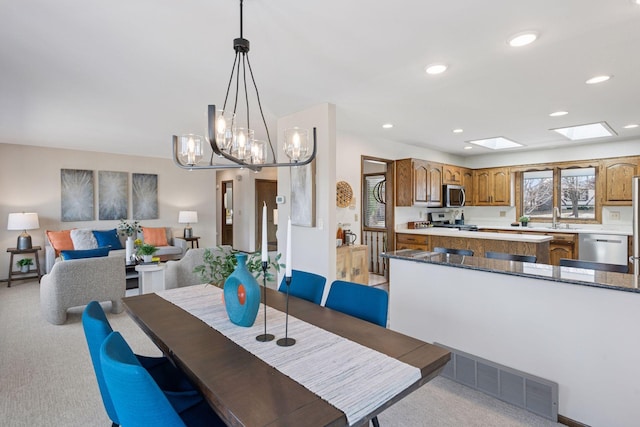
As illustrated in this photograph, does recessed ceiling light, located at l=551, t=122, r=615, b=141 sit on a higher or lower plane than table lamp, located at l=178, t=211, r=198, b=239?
higher

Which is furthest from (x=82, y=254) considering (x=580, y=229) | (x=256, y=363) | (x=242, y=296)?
(x=580, y=229)

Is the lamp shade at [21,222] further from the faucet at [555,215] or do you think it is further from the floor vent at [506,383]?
the faucet at [555,215]

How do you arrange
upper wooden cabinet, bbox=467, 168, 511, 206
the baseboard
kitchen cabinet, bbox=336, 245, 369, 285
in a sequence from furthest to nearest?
upper wooden cabinet, bbox=467, 168, 511, 206
kitchen cabinet, bbox=336, 245, 369, 285
the baseboard

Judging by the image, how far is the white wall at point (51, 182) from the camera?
5.71 meters

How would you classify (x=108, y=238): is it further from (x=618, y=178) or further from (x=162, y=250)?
(x=618, y=178)

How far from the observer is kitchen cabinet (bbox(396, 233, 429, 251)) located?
5.29m

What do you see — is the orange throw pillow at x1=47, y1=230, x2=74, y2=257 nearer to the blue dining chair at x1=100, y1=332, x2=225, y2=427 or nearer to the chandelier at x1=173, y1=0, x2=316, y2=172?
the chandelier at x1=173, y1=0, x2=316, y2=172

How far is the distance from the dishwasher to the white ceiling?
5.91ft

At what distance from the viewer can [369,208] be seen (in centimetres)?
634

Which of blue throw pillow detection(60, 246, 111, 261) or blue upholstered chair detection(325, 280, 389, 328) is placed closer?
blue upholstered chair detection(325, 280, 389, 328)

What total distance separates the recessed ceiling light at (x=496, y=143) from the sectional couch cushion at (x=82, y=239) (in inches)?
265

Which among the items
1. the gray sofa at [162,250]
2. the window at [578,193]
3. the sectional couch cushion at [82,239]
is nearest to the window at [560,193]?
the window at [578,193]

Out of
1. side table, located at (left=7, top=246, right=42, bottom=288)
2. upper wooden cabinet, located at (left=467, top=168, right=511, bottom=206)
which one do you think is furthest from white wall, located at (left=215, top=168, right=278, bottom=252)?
upper wooden cabinet, located at (left=467, top=168, right=511, bottom=206)

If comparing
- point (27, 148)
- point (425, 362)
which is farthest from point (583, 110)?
point (27, 148)
